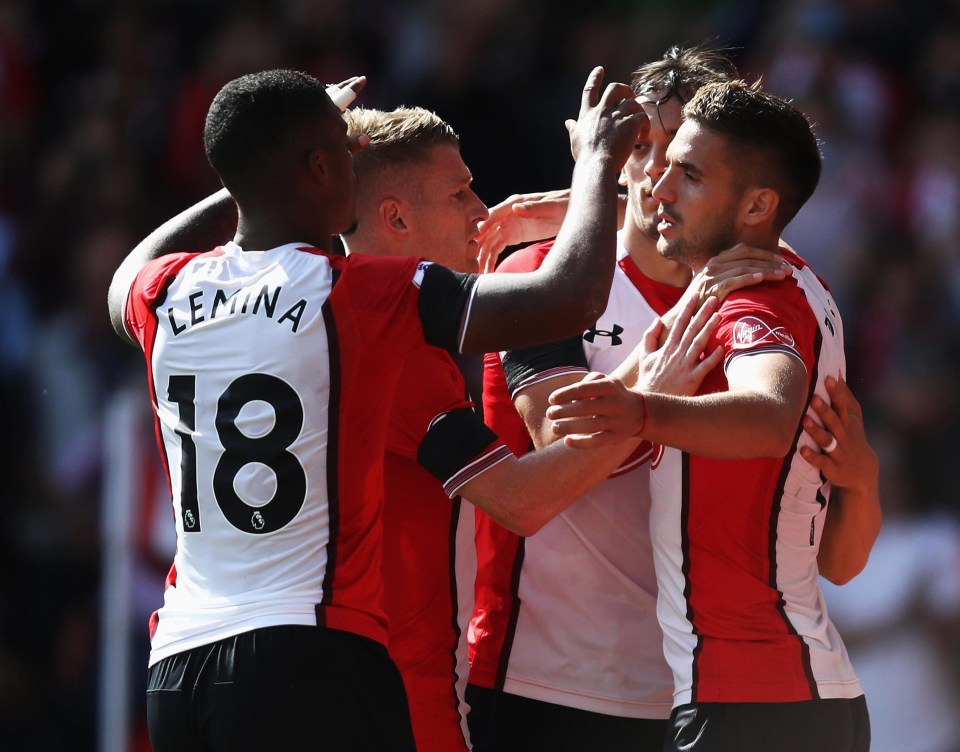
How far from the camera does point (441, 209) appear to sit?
3.79 meters

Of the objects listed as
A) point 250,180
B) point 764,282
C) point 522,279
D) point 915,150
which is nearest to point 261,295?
point 250,180

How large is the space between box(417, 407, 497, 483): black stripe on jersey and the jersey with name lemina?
0.33 metres

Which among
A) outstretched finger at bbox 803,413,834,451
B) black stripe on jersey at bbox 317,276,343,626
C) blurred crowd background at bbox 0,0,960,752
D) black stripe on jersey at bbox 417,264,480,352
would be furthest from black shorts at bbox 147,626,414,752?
blurred crowd background at bbox 0,0,960,752

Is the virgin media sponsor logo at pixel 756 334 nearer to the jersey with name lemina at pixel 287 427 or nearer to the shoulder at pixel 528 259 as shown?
the jersey with name lemina at pixel 287 427

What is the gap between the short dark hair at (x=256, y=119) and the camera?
2965 mm

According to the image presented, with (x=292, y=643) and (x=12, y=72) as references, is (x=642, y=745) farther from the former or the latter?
(x=12, y=72)

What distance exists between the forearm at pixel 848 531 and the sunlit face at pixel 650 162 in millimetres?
887

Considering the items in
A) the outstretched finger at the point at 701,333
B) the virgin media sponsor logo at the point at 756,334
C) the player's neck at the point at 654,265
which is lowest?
the player's neck at the point at 654,265

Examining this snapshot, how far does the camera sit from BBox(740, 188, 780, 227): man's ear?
3.32 m

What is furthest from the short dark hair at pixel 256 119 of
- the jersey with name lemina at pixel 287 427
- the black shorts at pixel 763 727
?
the black shorts at pixel 763 727

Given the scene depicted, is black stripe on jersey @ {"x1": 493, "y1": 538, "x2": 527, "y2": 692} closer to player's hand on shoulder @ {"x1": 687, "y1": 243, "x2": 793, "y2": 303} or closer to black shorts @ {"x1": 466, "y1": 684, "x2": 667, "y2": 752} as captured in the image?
black shorts @ {"x1": 466, "y1": 684, "x2": 667, "y2": 752}

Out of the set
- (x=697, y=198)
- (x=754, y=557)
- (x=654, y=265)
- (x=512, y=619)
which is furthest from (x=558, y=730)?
(x=697, y=198)

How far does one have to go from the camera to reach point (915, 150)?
24.7 ft

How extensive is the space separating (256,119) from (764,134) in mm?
1248
